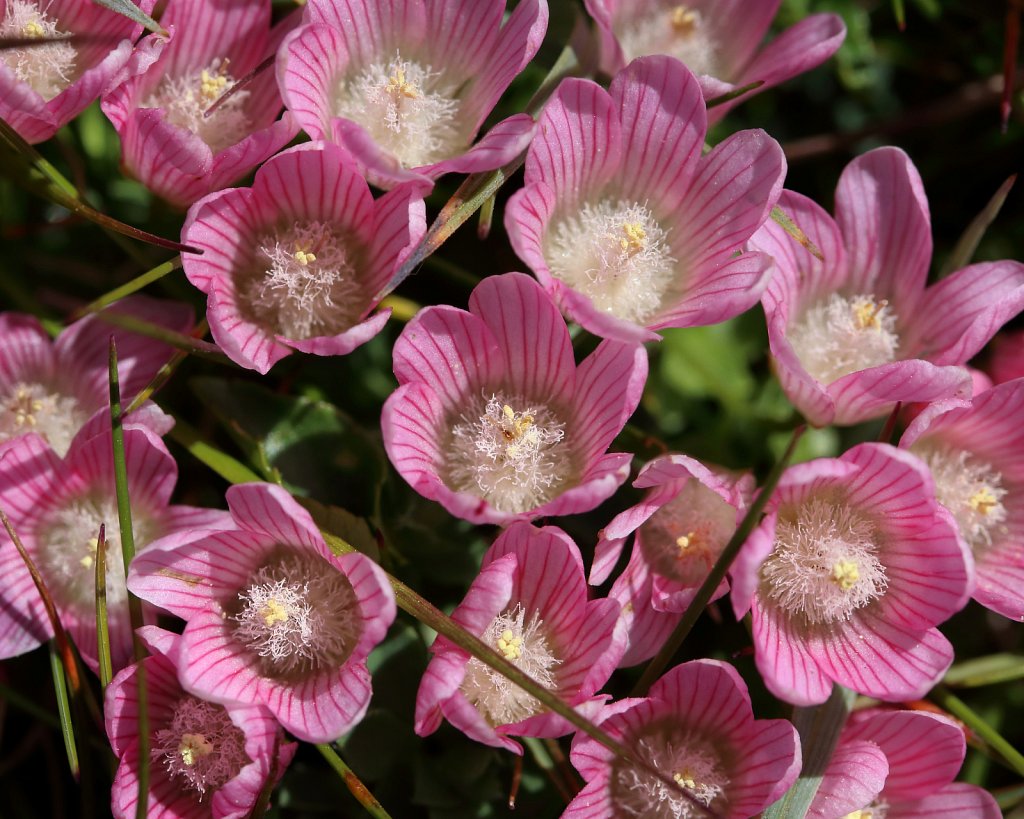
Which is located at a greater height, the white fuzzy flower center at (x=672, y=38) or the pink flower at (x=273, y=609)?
the white fuzzy flower center at (x=672, y=38)

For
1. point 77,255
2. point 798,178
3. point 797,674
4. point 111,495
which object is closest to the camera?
point 797,674

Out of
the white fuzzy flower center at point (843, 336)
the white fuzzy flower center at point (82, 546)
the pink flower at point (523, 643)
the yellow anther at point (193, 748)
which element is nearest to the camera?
the pink flower at point (523, 643)

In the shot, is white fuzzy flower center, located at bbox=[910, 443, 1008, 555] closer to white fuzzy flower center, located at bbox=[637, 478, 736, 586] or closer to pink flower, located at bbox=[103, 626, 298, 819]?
white fuzzy flower center, located at bbox=[637, 478, 736, 586]

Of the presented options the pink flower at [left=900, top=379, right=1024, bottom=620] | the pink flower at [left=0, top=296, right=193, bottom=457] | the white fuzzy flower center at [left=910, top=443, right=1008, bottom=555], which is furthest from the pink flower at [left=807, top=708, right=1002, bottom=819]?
the pink flower at [left=0, top=296, right=193, bottom=457]

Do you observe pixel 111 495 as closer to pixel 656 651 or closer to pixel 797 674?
Result: pixel 656 651

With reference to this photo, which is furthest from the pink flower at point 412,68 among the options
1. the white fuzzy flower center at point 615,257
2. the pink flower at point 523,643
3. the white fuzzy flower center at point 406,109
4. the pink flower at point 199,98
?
the pink flower at point 523,643

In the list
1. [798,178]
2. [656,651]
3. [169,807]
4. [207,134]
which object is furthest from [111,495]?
[798,178]

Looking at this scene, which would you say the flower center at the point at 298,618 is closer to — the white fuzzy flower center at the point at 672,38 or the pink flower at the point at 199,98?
the pink flower at the point at 199,98

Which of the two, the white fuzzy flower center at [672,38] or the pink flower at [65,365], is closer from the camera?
the pink flower at [65,365]
